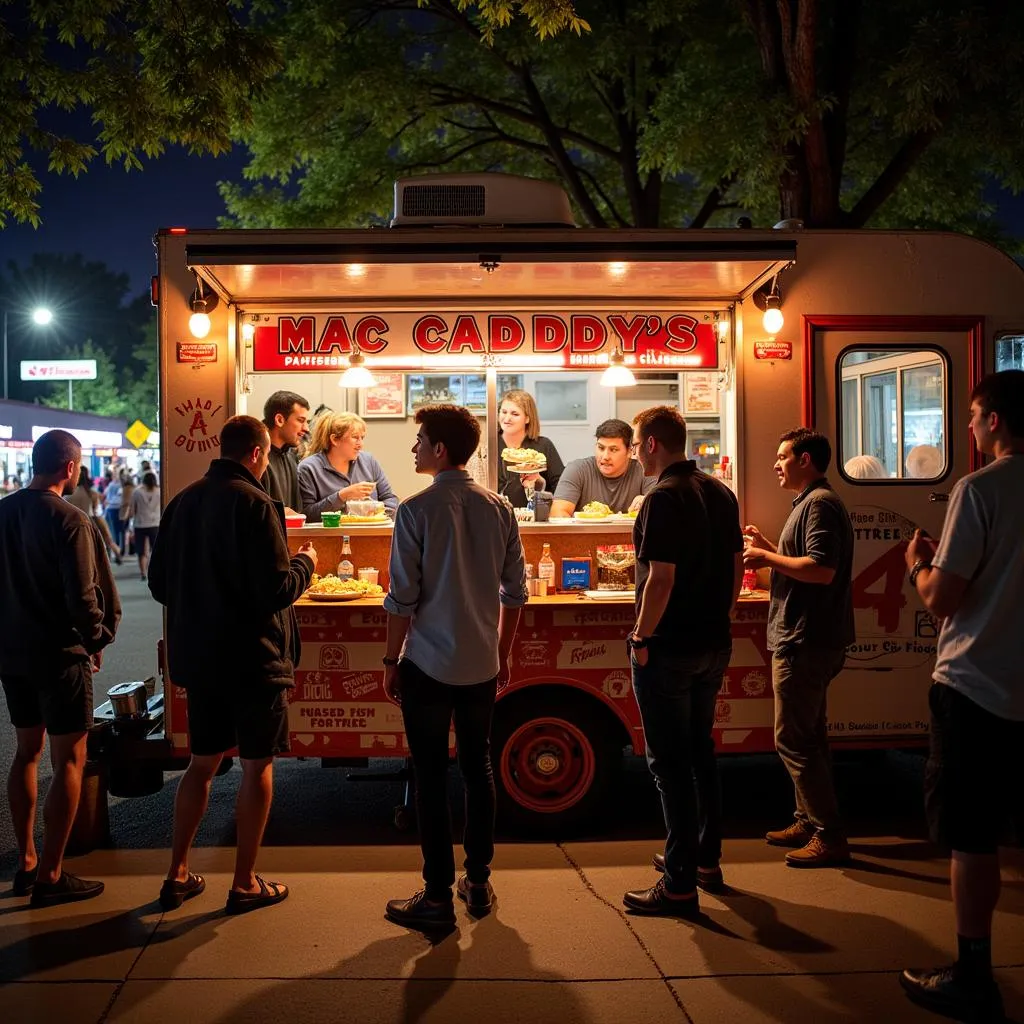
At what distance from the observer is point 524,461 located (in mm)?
7477

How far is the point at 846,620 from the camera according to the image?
507 cm

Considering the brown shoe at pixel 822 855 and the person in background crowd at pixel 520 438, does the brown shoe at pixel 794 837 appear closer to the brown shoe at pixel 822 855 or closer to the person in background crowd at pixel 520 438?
the brown shoe at pixel 822 855

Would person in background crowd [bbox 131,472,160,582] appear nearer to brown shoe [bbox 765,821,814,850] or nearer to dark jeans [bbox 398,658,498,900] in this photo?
brown shoe [bbox 765,821,814,850]

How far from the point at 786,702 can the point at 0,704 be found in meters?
7.33

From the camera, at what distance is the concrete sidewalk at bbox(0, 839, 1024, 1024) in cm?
369

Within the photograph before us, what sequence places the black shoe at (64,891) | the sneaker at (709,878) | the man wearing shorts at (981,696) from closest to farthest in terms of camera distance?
the man wearing shorts at (981,696), the black shoe at (64,891), the sneaker at (709,878)

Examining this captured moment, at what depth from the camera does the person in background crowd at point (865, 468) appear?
19.1 feet

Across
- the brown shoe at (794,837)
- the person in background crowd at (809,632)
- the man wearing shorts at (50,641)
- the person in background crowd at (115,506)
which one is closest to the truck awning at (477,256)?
the person in background crowd at (809,632)

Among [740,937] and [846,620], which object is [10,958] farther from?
[846,620]

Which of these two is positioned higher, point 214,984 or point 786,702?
point 786,702

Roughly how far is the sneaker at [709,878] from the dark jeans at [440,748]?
0.91 m

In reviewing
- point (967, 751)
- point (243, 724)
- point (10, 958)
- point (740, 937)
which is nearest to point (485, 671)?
point (243, 724)

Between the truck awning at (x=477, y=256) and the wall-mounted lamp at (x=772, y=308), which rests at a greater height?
the truck awning at (x=477, y=256)

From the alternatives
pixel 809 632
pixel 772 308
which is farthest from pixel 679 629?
pixel 772 308
